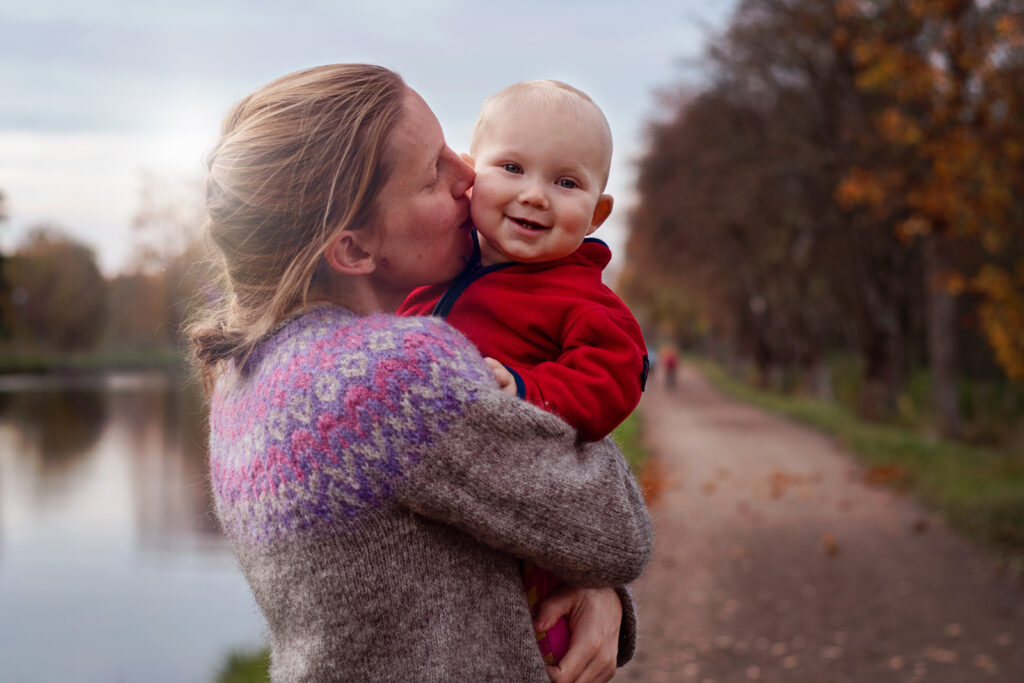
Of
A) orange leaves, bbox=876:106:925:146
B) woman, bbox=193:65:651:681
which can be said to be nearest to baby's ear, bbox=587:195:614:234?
woman, bbox=193:65:651:681

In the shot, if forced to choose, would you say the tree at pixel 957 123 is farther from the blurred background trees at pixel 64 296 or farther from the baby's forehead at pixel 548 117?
the blurred background trees at pixel 64 296

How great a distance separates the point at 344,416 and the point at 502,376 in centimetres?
32

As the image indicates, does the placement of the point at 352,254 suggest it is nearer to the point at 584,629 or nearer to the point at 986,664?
the point at 584,629

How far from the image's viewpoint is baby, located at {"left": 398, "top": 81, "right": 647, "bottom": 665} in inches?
74.6

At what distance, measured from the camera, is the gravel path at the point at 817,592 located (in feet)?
21.5

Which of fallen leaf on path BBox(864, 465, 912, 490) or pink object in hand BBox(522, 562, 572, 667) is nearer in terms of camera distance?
pink object in hand BBox(522, 562, 572, 667)

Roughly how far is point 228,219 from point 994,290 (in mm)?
11985

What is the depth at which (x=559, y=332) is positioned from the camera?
6.44 ft

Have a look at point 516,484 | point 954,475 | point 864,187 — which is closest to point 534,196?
point 516,484

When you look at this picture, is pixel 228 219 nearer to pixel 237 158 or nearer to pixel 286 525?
pixel 237 158

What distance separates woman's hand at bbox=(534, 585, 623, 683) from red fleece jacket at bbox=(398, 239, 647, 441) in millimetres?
322

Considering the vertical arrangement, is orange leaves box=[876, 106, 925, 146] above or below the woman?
above

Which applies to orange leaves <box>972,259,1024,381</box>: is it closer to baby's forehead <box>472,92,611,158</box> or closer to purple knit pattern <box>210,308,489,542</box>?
baby's forehead <box>472,92,611,158</box>

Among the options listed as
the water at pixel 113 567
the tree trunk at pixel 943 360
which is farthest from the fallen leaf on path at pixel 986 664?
the tree trunk at pixel 943 360
